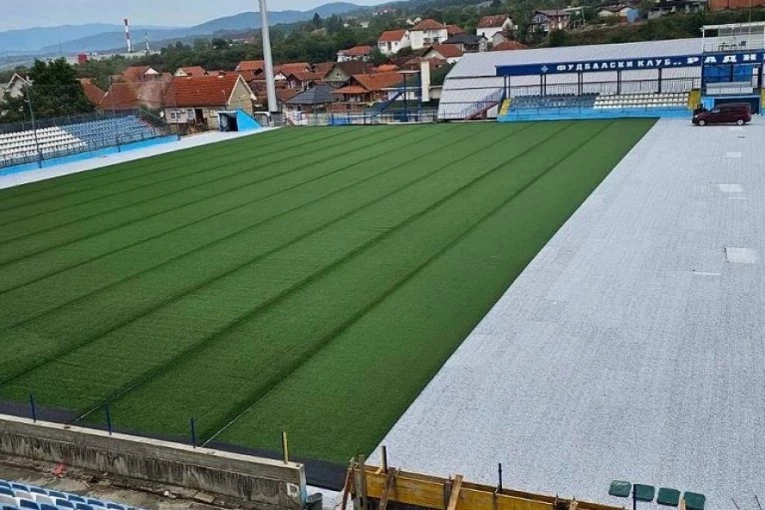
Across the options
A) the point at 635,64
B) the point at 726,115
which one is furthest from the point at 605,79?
the point at 726,115

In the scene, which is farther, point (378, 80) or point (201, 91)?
point (378, 80)

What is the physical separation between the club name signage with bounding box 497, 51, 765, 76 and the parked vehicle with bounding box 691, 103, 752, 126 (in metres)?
4.31

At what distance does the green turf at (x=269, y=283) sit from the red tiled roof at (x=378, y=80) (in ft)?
125

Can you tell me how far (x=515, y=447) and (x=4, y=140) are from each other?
29491mm

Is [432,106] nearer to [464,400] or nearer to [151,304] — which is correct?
[151,304]

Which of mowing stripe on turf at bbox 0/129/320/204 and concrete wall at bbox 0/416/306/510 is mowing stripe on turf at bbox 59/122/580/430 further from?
mowing stripe on turf at bbox 0/129/320/204

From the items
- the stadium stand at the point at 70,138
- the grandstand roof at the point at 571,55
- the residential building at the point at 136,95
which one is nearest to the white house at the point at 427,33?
the residential building at the point at 136,95

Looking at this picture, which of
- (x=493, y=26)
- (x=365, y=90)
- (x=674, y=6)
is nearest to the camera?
(x=365, y=90)

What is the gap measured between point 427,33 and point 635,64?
96.2m

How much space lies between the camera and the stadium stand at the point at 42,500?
6199mm

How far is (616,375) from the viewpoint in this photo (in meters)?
9.05

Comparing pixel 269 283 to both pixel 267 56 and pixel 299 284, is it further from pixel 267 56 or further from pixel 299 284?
pixel 267 56

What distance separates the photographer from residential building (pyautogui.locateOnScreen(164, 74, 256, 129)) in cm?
4850

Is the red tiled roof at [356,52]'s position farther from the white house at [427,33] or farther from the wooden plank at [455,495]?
the wooden plank at [455,495]
